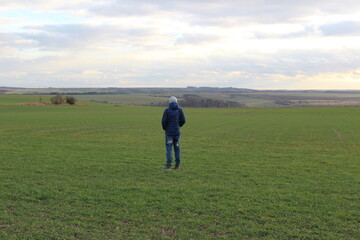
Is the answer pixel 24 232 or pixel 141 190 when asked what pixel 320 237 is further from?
pixel 24 232

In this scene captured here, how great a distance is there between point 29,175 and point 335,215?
350 inches

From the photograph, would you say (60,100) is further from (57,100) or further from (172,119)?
(172,119)

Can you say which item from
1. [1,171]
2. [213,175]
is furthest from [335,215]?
[1,171]

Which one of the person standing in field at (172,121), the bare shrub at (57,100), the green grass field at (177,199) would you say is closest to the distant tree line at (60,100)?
the bare shrub at (57,100)

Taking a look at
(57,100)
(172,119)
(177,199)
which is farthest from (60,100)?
(177,199)

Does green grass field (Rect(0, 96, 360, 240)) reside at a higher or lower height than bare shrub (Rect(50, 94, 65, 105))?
lower

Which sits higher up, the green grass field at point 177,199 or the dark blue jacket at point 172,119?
the dark blue jacket at point 172,119

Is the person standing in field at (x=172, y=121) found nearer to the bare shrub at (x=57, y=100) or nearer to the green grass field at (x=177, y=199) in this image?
the green grass field at (x=177, y=199)

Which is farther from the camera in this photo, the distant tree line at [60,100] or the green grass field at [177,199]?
the distant tree line at [60,100]

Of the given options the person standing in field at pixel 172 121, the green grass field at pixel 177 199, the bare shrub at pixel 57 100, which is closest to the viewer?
the green grass field at pixel 177 199

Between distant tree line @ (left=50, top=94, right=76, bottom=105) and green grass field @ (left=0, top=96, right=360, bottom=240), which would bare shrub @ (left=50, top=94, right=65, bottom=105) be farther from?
green grass field @ (left=0, top=96, right=360, bottom=240)

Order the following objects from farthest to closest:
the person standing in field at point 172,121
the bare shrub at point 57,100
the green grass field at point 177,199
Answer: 1. the bare shrub at point 57,100
2. the person standing in field at point 172,121
3. the green grass field at point 177,199

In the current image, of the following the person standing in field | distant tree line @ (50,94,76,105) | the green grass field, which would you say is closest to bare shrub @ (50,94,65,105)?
distant tree line @ (50,94,76,105)

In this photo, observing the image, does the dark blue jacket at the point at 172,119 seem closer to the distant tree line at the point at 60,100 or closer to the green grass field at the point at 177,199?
the green grass field at the point at 177,199
